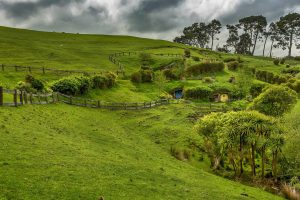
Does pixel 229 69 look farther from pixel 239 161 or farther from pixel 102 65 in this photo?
pixel 239 161

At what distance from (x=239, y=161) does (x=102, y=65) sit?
2860 inches

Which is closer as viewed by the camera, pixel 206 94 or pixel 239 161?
pixel 239 161

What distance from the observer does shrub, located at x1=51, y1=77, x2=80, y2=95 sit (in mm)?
58156

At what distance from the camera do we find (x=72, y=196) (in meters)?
18.0

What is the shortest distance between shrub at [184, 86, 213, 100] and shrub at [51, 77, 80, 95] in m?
32.3

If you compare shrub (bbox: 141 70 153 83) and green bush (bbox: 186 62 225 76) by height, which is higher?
green bush (bbox: 186 62 225 76)

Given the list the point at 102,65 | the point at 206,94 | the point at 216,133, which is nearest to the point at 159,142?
the point at 216,133

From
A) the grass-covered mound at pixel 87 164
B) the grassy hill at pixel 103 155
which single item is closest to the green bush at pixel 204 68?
the grassy hill at pixel 103 155

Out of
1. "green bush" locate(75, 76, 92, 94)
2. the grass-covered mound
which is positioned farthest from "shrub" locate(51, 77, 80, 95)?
the grass-covered mound

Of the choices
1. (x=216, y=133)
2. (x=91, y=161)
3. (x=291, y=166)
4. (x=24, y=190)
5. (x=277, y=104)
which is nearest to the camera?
(x=24, y=190)

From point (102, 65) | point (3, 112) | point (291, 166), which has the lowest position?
point (291, 166)

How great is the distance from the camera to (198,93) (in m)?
85.4

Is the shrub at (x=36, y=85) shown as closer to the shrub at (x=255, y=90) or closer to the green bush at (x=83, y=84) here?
the green bush at (x=83, y=84)

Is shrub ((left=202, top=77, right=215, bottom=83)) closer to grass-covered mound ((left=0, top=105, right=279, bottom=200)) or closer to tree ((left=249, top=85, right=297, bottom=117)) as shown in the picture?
tree ((left=249, top=85, right=297, bottom=117))
